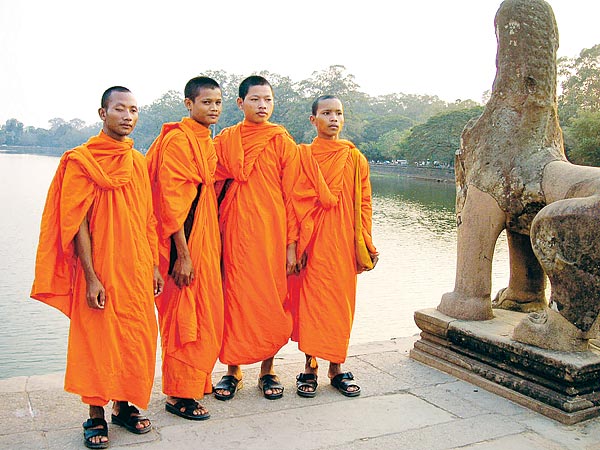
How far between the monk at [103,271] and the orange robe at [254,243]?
24.5 inches

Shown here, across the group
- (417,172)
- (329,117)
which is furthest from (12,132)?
(329,117)

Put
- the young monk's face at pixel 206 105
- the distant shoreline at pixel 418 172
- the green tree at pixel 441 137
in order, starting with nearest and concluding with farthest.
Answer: the young monk's face at pixel 206 105
the distant shoreline at pixel 418 172
the green tree at pixel 441 137

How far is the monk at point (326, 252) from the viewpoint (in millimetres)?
3926

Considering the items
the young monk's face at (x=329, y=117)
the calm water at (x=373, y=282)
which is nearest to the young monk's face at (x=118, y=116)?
the young monk's face at (x=329, y=117)

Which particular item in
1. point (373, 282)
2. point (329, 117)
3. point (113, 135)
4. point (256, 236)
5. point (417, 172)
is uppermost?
point (329, 117)

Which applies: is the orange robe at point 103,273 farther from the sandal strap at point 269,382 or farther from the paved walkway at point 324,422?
the sandal strap at point 269,382

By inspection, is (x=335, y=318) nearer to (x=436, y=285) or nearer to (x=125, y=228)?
(x=125, y=228)

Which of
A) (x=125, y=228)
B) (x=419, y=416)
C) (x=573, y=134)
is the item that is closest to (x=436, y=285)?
(x=419, y=416)

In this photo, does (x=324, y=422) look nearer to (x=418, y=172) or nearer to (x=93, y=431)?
(x=93, y=431)

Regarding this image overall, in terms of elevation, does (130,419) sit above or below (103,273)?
below

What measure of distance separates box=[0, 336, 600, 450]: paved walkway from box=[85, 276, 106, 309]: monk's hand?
2.25ft

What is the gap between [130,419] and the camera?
321 cm

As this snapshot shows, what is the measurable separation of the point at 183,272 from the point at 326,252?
0.97m

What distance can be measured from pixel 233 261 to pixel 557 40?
2709 mm
